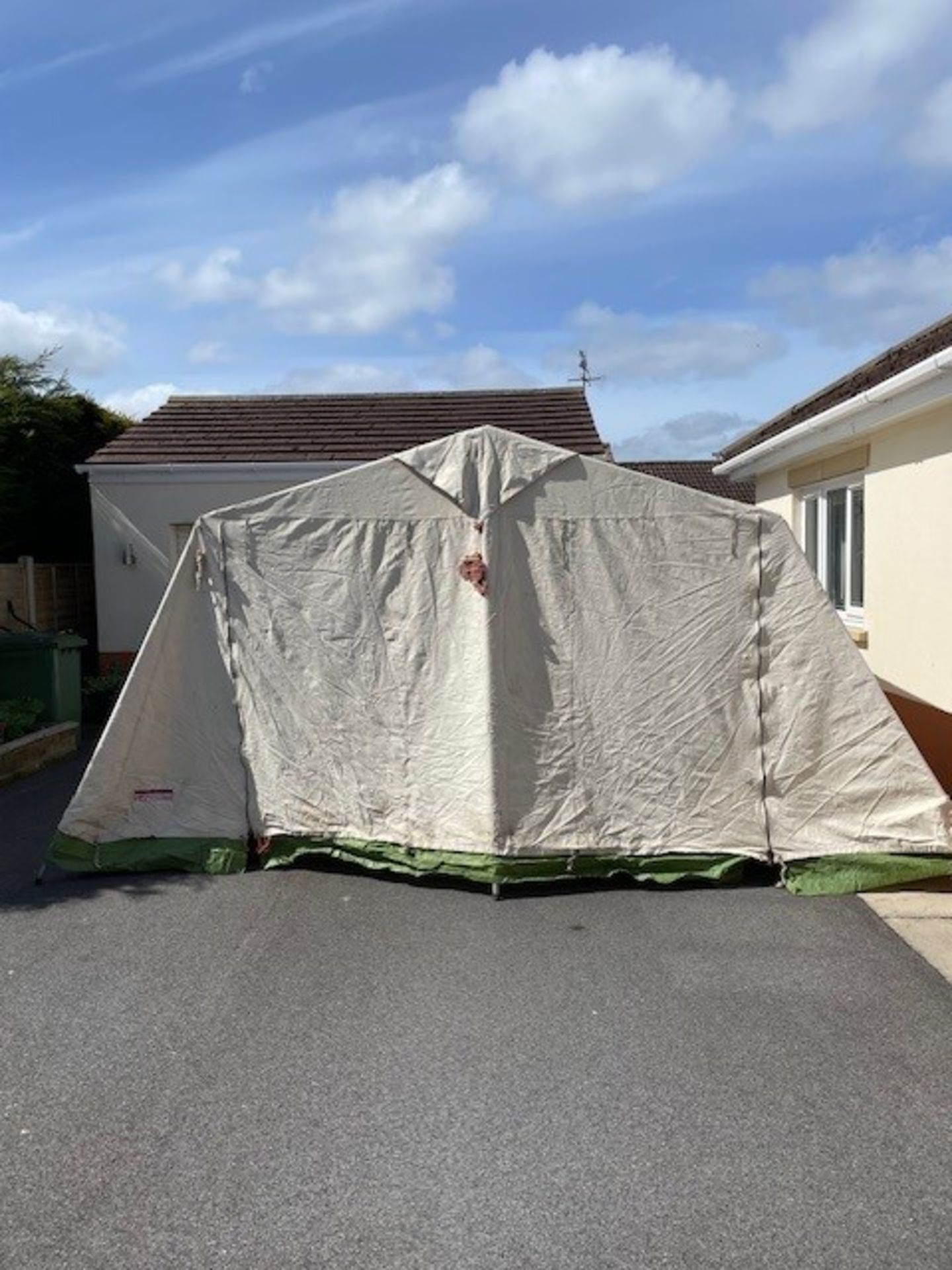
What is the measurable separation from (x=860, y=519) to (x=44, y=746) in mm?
8092

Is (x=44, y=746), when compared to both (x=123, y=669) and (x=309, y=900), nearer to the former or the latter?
(x=123, y=669)

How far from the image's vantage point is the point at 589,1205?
335 centimetres

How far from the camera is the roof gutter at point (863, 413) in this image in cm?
721

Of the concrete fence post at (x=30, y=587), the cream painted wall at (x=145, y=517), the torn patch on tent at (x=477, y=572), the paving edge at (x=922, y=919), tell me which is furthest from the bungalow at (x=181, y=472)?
the paving edge at (x=922, y=919)

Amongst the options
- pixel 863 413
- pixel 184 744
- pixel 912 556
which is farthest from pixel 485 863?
pixel 863 413

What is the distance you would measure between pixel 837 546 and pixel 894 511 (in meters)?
2.19

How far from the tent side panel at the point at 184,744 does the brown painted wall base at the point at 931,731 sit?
4754 mm

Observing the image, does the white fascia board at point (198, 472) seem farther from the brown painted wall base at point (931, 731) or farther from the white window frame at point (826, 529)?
the brown painted wall base at point (931, 731)

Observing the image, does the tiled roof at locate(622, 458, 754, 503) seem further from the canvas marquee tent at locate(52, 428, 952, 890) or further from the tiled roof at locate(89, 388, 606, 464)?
the canvas marquee tent at locate(52, 428, 952, 890)

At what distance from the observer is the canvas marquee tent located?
6.57 metres

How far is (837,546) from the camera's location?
10891 mm

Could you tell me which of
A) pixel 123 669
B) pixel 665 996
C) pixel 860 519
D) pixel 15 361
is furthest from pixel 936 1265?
pixel 15 361

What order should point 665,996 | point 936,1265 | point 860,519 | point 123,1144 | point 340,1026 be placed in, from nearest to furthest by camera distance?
point 936,1265 < point 123,1144 < point 340,1026 < point 665,996 < point 860,519

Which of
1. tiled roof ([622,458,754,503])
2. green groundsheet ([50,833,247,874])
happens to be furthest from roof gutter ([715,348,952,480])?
tiled roof ([622,458,754,503])
